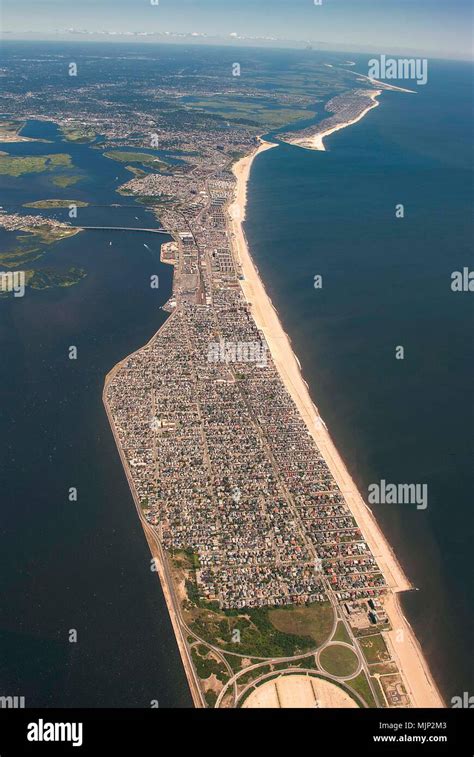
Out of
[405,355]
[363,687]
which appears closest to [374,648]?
[363,687]

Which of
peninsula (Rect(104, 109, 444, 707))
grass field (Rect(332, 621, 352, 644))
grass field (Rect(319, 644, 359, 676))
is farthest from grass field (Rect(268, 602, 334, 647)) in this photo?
grass field (Rect(319, 644, 359, 676))

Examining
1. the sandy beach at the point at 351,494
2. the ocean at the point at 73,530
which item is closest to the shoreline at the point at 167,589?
the ocean at the point at 73,530

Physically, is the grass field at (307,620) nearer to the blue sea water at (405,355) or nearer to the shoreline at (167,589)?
the shoreline at (167,589)

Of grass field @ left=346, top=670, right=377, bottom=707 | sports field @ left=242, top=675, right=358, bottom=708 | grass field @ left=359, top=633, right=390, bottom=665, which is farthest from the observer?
grass field @ left=359, top=633, right=390, bottom=665

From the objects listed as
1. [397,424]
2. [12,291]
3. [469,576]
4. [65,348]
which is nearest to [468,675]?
[469,576]

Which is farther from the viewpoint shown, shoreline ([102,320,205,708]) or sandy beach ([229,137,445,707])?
sandy beach ([229,137,445,707])

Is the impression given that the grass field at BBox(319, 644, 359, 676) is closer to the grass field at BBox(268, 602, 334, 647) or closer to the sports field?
the grass field at BBox(268, 602, 334, 647)

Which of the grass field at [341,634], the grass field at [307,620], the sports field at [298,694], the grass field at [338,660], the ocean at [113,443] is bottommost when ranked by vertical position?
the sports field at [298,694]
